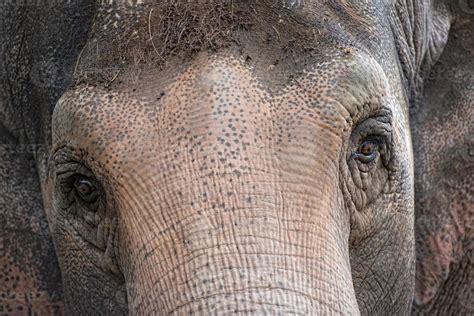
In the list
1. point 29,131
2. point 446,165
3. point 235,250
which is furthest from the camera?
point 446,165

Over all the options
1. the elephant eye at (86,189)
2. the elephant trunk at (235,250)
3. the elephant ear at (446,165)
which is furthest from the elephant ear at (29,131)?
the elephant ear at (446,165)

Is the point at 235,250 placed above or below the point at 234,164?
below

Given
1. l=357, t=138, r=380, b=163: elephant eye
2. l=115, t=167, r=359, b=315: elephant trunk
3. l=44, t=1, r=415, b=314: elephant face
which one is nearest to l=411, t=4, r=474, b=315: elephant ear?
l=44, t=1, r=415, b=314: elephant face

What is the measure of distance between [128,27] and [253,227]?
60 centimetres

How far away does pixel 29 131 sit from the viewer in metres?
3.46

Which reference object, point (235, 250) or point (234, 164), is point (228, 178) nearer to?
point (234, 164)

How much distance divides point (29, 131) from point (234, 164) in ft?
3.09

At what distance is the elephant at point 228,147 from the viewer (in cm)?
263

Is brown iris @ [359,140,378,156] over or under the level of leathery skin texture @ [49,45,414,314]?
over

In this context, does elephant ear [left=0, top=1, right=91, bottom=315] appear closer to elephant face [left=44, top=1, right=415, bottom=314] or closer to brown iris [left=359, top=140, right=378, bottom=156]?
elephant face [left=44, top=1, right=415, bottom=314]

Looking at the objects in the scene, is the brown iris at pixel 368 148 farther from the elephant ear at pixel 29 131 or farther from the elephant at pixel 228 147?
the elephant ear at pixel 29 131

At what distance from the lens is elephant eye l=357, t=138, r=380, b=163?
3.02 meters

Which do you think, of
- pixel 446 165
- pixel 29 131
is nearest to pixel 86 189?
pixel 29 131

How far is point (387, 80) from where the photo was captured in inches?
121
